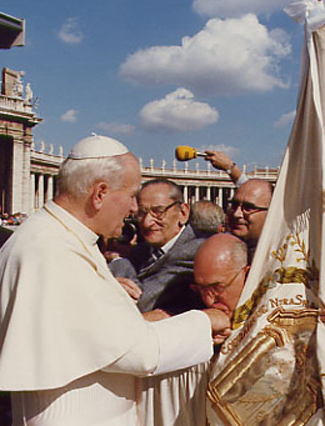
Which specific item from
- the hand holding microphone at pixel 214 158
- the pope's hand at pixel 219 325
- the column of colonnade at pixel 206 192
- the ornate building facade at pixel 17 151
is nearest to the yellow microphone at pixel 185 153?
the hand holding microphone at pixel 214 158

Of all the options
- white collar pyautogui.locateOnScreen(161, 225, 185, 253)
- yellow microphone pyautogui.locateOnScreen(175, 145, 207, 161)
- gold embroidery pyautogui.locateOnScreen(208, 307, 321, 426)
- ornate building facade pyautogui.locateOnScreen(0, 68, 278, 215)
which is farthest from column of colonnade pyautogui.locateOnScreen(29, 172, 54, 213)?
gold embroidery pyautogui.locateOnScreen(208, 307, 321, 426)

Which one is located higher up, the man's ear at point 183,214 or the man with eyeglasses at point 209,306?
the man's ear at point 183,214

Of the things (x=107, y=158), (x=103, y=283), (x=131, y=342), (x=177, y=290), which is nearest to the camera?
(x=131, y=342)

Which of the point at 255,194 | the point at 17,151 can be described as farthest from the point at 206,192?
the point at 255,194

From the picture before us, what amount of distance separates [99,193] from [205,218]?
7.13 ft

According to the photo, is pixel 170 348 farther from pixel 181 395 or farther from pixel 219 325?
pixel 181 395

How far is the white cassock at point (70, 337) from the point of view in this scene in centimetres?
203

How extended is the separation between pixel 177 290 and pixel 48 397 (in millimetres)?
1045

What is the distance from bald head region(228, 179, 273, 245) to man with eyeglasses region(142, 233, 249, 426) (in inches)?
43.3

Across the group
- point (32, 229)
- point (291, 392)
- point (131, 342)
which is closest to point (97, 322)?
point (131, 342)

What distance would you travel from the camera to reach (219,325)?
2.38 metres

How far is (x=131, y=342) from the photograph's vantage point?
6.65ft

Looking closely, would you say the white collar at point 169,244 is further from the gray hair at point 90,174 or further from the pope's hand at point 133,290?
the gray hair at point 90,174

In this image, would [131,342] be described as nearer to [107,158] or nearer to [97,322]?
[97,322]
